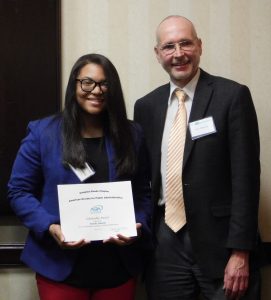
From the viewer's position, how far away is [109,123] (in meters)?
1.68

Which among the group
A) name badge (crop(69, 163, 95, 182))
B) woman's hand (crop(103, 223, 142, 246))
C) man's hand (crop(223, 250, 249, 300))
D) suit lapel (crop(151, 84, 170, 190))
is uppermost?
suit lapel (crop(151, 84, 170, 190))

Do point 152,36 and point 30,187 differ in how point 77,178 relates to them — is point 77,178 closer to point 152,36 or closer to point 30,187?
point 30,187

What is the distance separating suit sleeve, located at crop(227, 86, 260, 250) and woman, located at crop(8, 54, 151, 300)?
363 millimetres

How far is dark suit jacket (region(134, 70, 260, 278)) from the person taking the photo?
5.13 ft

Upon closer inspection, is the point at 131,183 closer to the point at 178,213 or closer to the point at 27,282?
the point at 178,213

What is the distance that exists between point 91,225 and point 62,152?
303mm

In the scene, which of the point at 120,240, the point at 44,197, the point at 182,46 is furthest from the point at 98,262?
the point at 182,46

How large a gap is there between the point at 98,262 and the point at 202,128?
0.67 meters

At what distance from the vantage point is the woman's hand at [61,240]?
4.90ft

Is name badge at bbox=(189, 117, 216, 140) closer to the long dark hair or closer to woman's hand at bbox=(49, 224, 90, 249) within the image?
the long dark hair

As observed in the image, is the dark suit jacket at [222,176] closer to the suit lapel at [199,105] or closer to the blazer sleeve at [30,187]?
the suit lapel at [199,105]

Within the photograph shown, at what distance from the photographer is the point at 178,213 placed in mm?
1677

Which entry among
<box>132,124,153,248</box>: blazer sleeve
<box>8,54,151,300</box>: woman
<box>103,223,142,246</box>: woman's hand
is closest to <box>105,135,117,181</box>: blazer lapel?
<box>8,54,151,300</box>: woman

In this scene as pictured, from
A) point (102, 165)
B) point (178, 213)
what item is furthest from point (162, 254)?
point (102, 165)
